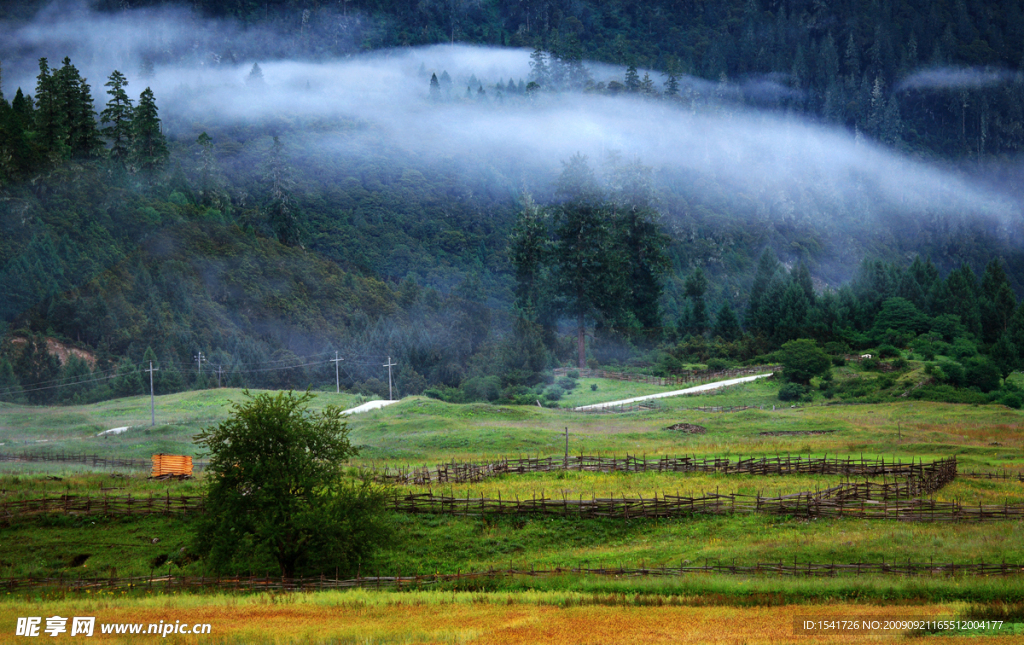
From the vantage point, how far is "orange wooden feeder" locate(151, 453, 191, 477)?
55.8m

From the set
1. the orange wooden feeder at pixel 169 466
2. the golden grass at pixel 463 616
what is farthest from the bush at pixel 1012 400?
the orange wooden feeder at pixel 169 466

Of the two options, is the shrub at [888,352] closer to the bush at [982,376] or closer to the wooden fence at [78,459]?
the bush at [982,376]

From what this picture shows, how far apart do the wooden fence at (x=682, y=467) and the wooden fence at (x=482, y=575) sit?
1411 centimetres

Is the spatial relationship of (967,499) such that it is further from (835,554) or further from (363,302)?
(363,302)

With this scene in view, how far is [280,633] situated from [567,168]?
10806 cm

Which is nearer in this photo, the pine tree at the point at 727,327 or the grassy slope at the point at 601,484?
the grassy slope at the point at 601,484

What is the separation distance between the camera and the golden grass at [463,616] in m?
25.9

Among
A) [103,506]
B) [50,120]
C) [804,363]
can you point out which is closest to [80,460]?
[103,506]

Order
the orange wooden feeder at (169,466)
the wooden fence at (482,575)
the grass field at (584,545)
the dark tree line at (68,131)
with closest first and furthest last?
the grass field at (584,545), the wooden fence at (482,575), the orange wooden feeder at (169,466), the dark tree line at (68,131)

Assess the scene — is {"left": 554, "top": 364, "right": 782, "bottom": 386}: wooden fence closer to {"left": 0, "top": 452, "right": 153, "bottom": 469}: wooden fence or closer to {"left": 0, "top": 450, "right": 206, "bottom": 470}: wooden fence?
{"left": 0, "top": 450, "right": 206, "bottom": 470}: wooden fence

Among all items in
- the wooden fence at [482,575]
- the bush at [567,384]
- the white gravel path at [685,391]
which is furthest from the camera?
the bush at [567,384]

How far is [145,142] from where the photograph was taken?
165375 mm

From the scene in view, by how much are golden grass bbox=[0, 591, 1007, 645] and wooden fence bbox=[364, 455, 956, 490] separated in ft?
61.3

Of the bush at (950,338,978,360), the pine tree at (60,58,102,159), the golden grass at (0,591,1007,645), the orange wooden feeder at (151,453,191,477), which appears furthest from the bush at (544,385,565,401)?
the pine tree at (60,58,102,159)
